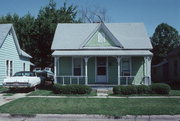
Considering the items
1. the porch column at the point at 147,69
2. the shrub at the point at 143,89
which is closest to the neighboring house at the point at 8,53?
the shrub at the point at 143,89

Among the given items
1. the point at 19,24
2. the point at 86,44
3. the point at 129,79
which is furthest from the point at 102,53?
the point at 19,24

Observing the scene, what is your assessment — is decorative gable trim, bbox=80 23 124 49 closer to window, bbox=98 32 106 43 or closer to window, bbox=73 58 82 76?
window, bbox=98 32 106 43

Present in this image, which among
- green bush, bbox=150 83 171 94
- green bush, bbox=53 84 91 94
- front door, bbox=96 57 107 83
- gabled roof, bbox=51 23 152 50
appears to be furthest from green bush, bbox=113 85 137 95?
gabled roof, bbox=51 23 152 50

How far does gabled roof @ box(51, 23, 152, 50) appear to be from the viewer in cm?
2003

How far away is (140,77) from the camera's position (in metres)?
20.0

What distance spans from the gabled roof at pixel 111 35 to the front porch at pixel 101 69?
1.19 meters

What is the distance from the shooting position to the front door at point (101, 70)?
2003 centimetres

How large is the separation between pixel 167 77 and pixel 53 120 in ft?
79.4

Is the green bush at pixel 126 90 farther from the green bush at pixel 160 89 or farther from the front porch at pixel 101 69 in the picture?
the front porch at pixel 101 69

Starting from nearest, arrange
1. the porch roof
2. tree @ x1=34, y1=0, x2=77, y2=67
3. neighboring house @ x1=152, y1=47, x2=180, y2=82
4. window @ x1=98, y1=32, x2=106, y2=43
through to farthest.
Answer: the porch roof
window @ x1=98, y1=32, x2=106, y2=43
neighboring house @ x1=152, y1=47, x2=180, y2=82
tree @ x1=34, y1=0, x2=77, y2=67

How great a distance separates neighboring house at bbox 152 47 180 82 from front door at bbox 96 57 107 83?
9.01 m

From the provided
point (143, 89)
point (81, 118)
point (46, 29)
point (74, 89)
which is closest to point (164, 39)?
point (46, 29)

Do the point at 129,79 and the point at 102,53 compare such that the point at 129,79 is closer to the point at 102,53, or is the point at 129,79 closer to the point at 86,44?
the point at 102,53

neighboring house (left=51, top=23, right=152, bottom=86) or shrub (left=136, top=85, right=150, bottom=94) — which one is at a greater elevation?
neighboring house (left=51, top=23, right=152, bottom=86)
